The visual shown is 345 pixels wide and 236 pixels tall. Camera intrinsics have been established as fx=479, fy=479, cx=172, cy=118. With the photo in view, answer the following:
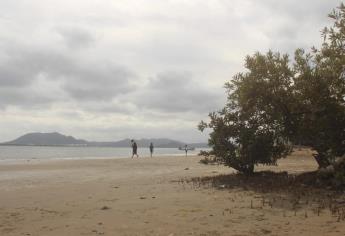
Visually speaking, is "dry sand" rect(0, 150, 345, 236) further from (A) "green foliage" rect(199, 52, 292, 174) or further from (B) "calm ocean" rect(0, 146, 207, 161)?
(B) "calm ocean" rect(0, 146, 207, 161)

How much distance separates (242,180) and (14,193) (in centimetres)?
773

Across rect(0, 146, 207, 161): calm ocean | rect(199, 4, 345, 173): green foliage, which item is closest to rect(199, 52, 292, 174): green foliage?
rect(199, 4, 345, 173): green foliage

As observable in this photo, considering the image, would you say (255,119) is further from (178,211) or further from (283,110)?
(178,211)

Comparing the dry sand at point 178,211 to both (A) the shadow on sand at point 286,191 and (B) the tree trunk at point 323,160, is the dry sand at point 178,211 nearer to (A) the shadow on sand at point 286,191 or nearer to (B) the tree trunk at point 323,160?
(A) the shadow on sand at point 286,191

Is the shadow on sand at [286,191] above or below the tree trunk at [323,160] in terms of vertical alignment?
below

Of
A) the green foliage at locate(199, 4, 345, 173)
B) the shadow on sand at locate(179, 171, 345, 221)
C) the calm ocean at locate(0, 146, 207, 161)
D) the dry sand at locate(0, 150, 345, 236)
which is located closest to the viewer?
the dry sand at locate(0, 150, 345, 236)

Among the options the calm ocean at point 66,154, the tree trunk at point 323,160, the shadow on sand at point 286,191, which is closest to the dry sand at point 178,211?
the shadow on sand at point 286,191

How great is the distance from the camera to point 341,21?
45.2ft

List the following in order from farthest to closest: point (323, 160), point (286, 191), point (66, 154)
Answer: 1. point (66, 154)
2. point (323, 160)
3. point (286, 191)

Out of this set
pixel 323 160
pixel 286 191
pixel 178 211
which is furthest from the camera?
pixel 323 160

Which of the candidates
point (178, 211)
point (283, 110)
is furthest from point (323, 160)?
point (178, 211)

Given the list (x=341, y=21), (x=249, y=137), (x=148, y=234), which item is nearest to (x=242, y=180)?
(x=249, y=137)


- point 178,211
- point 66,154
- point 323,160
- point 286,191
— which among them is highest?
point 66,154

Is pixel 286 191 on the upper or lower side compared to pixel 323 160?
lower
